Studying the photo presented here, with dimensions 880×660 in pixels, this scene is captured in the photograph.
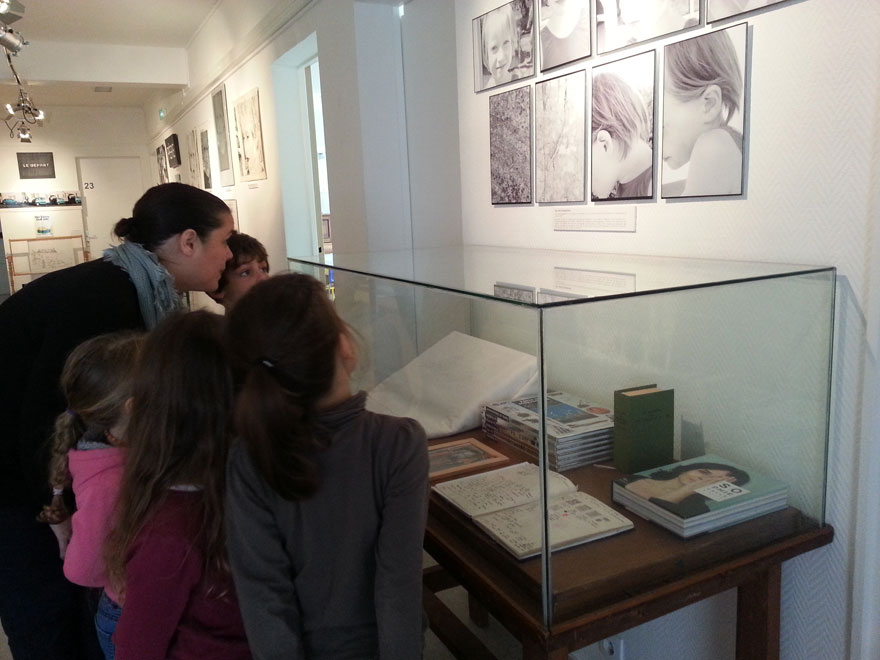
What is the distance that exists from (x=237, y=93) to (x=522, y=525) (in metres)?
4.72

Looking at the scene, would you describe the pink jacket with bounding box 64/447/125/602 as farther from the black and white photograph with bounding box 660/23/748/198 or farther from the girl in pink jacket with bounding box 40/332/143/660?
the black and white photograph with bounding box 660/23/748/198

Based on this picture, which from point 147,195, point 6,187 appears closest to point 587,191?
point 147,195

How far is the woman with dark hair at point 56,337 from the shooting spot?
5.33 ft

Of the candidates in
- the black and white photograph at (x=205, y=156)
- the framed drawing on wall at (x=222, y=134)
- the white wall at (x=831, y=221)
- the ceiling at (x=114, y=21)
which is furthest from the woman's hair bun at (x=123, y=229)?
the black and white photograph at (x=205, y=156)

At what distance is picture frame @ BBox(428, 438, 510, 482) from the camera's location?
1.59 metres

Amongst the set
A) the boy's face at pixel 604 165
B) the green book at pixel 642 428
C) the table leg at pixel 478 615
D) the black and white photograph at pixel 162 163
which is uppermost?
the black and white photograph at pixel 162 163

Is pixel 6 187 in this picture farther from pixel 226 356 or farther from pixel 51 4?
pixel 226 356

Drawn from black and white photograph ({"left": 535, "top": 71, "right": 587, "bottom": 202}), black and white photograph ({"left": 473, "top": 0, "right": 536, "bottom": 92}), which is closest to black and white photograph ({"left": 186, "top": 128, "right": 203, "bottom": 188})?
black and white photograph ({"left": 473, "top": 0, "right": 536, "bottom": 92})

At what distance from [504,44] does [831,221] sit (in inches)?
52.9

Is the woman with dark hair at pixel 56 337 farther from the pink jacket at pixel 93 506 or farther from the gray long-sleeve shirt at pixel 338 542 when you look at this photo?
the gray long-sleeve shirt at pixel 338 542

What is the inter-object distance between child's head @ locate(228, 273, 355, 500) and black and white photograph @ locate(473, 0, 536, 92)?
1.50m

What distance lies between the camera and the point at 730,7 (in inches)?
61.5

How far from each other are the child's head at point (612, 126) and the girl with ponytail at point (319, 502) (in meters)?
1.10

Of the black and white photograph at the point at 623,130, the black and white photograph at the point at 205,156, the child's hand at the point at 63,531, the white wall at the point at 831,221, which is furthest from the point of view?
the black and white photograph at the point at 205,156
